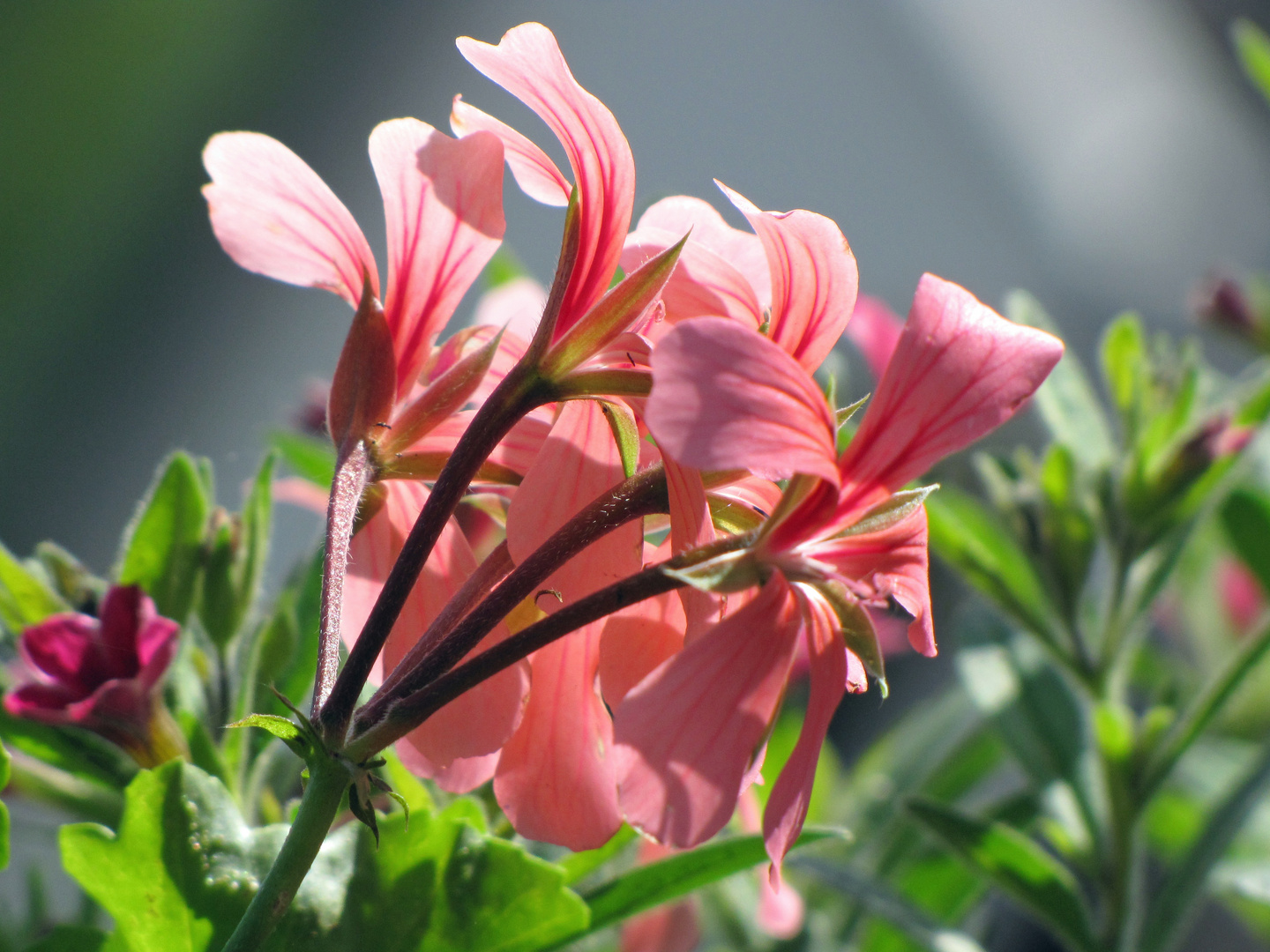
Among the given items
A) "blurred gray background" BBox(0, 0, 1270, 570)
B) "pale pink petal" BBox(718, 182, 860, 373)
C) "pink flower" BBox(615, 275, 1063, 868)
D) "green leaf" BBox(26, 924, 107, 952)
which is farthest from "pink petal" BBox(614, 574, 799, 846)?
"blurred gray background" BBox(0, 0, 1270, 570)

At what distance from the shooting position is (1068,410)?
0.87 metres

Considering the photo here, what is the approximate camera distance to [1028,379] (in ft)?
1.03

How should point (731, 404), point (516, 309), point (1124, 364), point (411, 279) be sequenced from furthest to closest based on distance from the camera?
point (1124, 364) → point (516, 309) → point (411, 279) → point (731, 404)

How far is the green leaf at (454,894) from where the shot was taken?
0.36 m

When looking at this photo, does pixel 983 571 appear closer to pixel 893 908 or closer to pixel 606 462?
pixel 893 908

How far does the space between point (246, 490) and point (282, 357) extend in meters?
1.65

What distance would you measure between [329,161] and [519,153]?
2.14 m

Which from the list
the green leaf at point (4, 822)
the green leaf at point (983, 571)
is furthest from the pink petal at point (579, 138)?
the green leaf at point (983, 571)

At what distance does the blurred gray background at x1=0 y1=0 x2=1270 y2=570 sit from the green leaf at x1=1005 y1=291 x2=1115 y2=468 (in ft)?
3.25

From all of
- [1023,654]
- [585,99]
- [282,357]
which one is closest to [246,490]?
[585,99]

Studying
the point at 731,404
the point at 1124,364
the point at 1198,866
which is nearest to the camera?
the point at 731,404

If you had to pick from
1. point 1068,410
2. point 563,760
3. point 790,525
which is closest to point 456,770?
point 563,760

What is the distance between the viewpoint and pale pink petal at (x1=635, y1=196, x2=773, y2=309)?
42 cm

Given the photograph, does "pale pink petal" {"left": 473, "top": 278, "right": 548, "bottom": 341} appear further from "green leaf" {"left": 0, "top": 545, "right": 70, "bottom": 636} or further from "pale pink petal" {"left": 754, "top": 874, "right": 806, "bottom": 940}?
"pale pink petal" {"left": 754, "top": 874, "right": 806, "bottom": 940}
